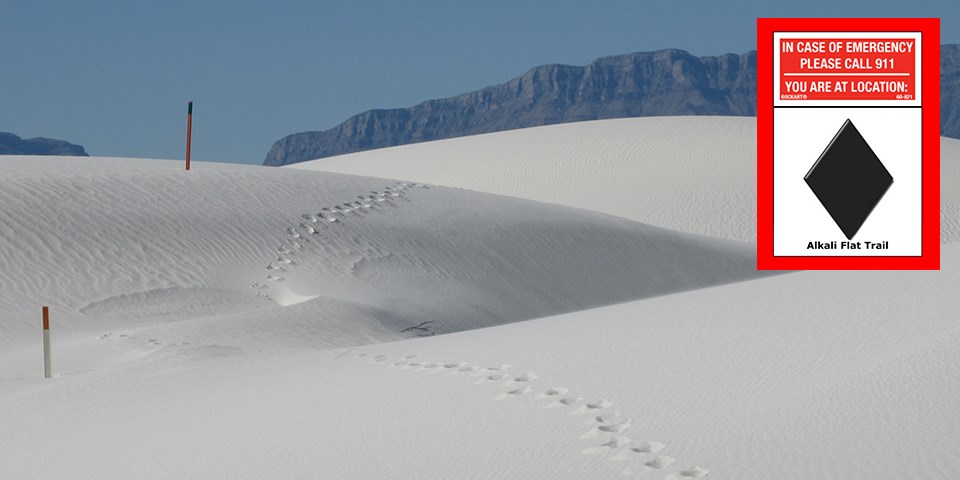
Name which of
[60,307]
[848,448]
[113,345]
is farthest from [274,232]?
[848,448]

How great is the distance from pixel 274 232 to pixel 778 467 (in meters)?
14.0

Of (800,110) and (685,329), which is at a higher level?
(800,110)

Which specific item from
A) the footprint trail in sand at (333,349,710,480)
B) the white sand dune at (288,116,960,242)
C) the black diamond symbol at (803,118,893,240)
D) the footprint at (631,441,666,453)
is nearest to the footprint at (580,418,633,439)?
the footprint trail in sand at (333,349,710,480)

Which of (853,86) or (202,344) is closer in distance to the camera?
(853,86)

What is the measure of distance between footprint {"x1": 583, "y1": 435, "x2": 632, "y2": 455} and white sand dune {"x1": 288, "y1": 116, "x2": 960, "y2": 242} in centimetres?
2511

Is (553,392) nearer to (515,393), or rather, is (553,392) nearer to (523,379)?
(515,393)

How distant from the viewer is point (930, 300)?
363 inches

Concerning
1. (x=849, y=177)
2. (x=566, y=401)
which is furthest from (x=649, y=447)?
(x=849, y=177)

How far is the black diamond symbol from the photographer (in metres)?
7.62

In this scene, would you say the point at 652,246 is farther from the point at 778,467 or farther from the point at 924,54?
the point at 778,467

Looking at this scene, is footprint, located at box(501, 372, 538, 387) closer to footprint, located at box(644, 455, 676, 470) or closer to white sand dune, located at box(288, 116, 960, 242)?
footprint, located at box(644, 455, 676, 470)

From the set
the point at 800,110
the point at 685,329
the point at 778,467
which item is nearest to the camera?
the point at 778,467

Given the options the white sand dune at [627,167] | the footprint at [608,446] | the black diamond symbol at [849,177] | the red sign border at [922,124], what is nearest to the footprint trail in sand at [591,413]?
the footprint at [608,446]

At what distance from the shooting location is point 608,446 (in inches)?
221
